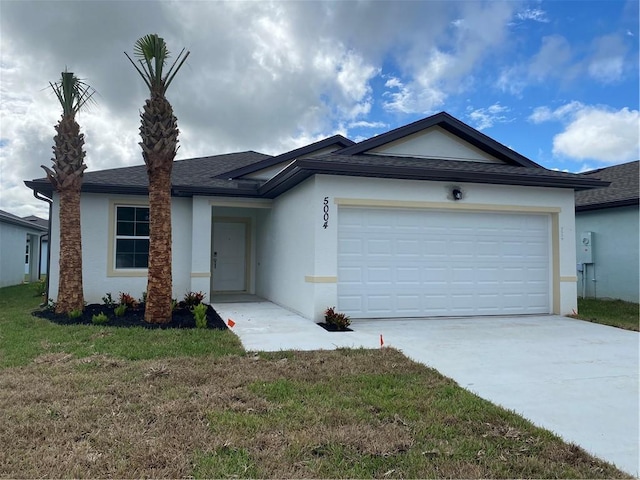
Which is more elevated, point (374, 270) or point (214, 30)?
point (214, 30)

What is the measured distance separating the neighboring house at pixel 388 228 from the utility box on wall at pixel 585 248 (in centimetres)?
497

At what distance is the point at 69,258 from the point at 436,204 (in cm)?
822

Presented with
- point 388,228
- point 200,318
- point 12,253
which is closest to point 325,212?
point 388,228

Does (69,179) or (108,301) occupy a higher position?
(69,179)

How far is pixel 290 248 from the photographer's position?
1073cm

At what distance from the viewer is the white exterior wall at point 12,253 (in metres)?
18.4

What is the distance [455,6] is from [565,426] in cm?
948

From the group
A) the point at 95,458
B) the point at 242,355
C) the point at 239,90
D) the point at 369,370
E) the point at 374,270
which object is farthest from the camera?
the point at 239,90

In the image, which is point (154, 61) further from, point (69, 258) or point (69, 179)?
point (69, 258)

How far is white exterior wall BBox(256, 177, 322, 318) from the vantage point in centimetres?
927

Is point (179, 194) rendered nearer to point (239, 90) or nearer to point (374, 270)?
point (239, 90)

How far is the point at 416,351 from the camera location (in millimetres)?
6547

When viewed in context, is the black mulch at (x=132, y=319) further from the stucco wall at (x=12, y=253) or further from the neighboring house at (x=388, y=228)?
the stucco wall at (x=12, y=253)

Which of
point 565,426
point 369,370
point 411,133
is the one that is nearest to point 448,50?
point 411,133
